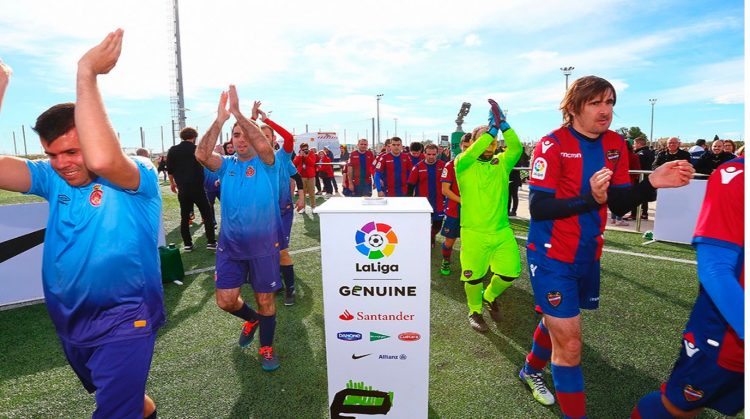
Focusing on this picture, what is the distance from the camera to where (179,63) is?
21375 millimetres

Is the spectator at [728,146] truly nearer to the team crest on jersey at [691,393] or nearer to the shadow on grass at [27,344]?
the team crest on jersey at [691,393]

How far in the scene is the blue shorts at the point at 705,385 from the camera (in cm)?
177

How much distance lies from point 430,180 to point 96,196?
6036 millimetres

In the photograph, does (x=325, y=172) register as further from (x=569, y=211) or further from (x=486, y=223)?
(x=569, y=211)

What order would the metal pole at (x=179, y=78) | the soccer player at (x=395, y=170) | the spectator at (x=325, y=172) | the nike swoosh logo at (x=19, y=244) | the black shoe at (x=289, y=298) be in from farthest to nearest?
the metal pole at (x=179, y=78) < the spectator at (x=325, y=172) < the soccer player at (x=395, y=170) < the black shoe at (x=289, y=298) < the nike swoosh logo at (x=19, y=244)

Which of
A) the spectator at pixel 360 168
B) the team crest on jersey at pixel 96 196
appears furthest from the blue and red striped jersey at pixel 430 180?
the team crest on jersey at pixel 96 196

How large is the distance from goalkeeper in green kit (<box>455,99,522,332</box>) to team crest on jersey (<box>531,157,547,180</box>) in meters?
1.64

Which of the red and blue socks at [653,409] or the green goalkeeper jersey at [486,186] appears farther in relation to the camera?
the green goalkeeper jersey at [486,186]

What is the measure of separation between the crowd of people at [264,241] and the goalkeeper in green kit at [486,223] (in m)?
0.02

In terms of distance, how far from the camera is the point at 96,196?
1890 millimetres

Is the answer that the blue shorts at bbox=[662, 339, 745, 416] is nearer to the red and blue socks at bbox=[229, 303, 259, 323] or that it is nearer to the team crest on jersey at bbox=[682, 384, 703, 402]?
the team crest on jersey at bbox=[682, 384, 703, 402]

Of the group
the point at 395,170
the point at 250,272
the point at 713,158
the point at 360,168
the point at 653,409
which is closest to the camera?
the point at 653,409

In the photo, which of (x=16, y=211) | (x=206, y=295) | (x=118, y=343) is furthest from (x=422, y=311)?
(x=16, y=211)

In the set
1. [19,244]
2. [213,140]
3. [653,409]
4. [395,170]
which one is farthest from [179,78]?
[653,409]
